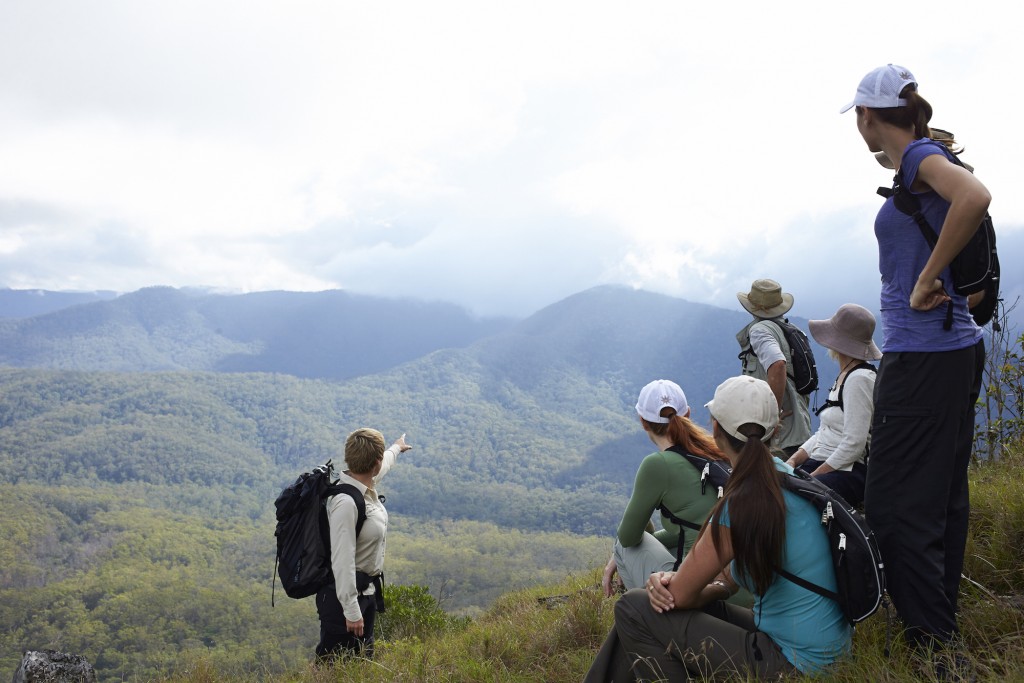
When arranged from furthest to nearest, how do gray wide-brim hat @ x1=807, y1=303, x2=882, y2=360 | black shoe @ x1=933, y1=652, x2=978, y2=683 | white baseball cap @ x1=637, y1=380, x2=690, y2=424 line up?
gray wide-brim hat @ x1=807, y1=303, x2=882, y2=360 < white baseball cap @ x1=637, y1=380, x2=690, y2=424 < black shoe @ x1=933, y1=652, x2=978, y2=683

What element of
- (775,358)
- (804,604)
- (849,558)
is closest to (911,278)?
(849,558)

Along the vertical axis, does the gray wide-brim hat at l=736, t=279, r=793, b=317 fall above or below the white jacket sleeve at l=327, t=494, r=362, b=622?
above

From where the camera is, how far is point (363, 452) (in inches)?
199

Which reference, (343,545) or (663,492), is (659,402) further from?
(343,545)

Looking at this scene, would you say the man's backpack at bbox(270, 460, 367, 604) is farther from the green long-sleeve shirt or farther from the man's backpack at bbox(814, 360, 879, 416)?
the man's backpack at bbox(814, 360, 879, 416)

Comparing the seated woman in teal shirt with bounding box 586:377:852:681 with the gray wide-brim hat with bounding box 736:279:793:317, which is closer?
the seated woman in teal shirt with bounding box 586:377:852:681

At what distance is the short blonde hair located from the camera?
5.03 metres

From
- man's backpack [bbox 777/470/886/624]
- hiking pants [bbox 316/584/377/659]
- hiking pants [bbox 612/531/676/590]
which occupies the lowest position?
hiking pants [bbox 316/584/377/659]

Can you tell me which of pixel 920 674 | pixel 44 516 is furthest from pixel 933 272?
pixel 44 516

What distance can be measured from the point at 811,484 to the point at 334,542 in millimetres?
3233

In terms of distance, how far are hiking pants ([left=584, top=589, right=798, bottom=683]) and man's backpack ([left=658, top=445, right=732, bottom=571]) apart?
555mm

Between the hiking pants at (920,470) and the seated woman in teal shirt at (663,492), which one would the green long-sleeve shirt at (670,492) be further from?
the hiking pants at (920,470)

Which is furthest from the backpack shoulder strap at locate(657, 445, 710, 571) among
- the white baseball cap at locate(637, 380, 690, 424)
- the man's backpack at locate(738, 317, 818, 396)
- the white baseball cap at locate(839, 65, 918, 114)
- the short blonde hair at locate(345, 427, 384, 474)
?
the short blonde hair at locate(345, 427, 384, 474)

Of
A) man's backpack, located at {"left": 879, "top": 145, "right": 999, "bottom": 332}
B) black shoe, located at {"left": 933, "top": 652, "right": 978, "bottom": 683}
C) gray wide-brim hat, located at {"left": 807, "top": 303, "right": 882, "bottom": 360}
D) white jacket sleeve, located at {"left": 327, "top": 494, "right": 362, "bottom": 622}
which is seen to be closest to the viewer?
black shoe, located at {"left": 933, "top": 652, "right": 978, "bottom": 683}
